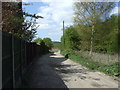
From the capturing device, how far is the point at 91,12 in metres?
16.4

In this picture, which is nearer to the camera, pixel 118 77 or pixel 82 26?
pixel 118 77

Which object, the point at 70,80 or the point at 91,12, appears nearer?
the point at 70,80

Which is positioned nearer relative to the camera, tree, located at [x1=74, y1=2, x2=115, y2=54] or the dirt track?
the dirt track

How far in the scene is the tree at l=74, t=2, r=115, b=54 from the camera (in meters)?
15.8

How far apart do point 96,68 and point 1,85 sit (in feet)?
26.3

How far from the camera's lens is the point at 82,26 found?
16953mm

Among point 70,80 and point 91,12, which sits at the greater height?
point 91,12

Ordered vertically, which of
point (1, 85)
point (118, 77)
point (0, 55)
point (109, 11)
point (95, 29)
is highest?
point (109, 11)

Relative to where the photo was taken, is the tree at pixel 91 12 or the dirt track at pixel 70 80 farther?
the tree at pixel 91 12

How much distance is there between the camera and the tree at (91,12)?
621 inches

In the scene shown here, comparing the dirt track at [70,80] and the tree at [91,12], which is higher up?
the tree at [91,12]

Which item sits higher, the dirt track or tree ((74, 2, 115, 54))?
tree ((74, 2, 115, 54))

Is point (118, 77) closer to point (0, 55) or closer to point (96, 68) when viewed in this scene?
point (96, 68)

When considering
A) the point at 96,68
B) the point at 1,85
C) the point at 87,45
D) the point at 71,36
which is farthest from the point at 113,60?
the point at 71,36
